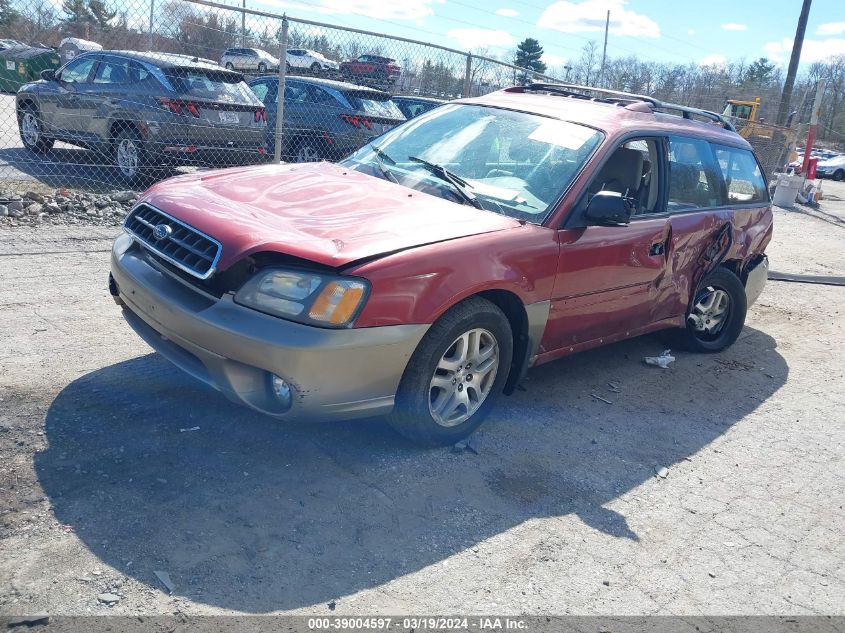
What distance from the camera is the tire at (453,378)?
11.8 ft

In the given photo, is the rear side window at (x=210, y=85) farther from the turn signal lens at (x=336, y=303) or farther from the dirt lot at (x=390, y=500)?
the turn signal lens at (x=336, y=303)

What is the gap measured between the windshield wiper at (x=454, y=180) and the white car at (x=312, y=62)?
20.8 ft

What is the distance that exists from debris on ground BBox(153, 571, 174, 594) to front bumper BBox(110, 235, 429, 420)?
83cm

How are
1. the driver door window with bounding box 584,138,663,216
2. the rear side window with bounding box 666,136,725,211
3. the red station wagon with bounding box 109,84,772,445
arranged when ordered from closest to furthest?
the red station wagon with bounding box 109,84,772,445 < the driver door window with bounding box 584,138,663,216 < the rear side window with bounding box 666,136,725,211

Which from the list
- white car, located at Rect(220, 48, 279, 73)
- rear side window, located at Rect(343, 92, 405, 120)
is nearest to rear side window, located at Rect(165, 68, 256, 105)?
white car, located at Rect(220, 48, 279, 73)

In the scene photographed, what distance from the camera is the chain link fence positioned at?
8.52m

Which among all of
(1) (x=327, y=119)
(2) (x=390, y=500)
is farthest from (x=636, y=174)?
(1) (x=327, y=119)

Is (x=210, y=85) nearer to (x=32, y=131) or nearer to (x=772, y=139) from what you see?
(x=32, y=131)

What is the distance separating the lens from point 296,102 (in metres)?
11.5

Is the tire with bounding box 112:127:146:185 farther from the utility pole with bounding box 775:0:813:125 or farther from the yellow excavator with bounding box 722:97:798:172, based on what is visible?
the utility pole with bounding box 775:0:813:125

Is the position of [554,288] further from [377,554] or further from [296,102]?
[296,102]

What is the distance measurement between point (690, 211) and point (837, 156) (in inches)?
1387

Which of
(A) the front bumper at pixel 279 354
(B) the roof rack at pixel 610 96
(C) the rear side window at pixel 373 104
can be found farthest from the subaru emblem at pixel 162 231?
(C) the rear side window at pixel 373 104

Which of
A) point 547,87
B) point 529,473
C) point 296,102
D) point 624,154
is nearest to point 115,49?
point 296,102
